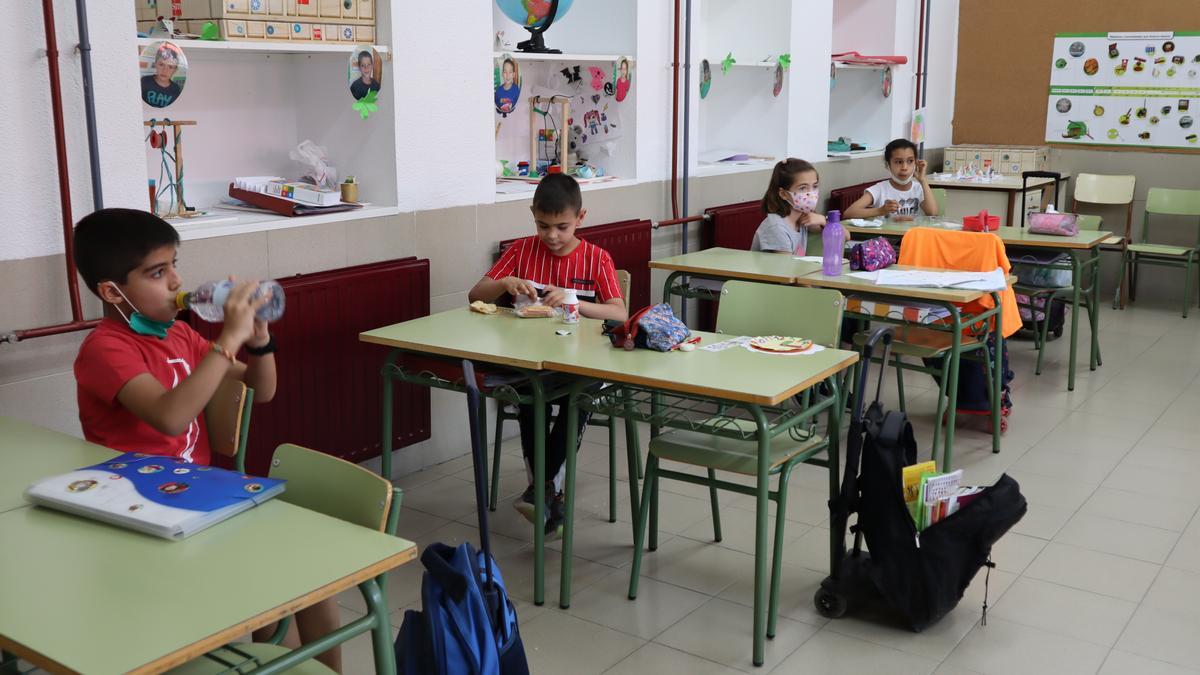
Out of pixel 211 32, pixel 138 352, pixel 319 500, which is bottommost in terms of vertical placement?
pixel 319 500

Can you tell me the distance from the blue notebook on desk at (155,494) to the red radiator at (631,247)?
112 inches

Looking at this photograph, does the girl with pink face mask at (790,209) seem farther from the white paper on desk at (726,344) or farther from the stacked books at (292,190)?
the stacked books at (292,190)

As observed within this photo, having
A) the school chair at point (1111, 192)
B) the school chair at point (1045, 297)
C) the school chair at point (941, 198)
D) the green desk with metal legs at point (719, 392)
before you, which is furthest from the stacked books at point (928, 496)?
the school chair at point (1111, 192)

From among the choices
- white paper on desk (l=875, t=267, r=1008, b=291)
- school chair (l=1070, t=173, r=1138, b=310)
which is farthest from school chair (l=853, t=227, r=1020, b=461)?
school chair (l=1070, t=173, r=1138, b=310)

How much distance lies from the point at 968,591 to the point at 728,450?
812mm

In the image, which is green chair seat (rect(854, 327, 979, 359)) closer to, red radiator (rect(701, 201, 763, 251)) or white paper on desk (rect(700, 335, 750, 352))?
white paper on desk (rect(700, 335, 750, 352))

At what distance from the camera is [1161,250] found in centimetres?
679

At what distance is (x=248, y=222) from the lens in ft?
11.4

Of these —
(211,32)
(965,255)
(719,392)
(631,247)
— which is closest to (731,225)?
(631,247)

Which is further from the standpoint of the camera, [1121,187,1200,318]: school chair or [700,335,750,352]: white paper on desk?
[1121,187,1200,318]: school chair

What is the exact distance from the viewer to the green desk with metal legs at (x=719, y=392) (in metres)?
2.65

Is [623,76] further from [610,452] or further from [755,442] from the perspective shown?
[755,442]

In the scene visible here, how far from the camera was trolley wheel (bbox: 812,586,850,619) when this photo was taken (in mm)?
2941

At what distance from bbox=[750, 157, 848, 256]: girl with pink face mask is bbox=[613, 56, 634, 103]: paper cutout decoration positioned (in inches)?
30.1
